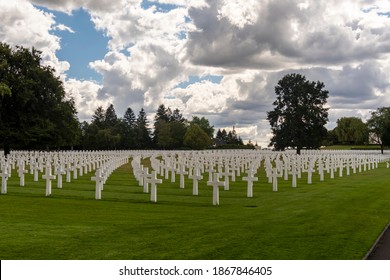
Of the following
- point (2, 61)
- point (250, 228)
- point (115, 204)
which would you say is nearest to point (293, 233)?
point (250, 228)

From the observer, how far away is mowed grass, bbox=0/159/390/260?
914 cm

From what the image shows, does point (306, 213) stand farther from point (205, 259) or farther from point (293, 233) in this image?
point (205, 259)

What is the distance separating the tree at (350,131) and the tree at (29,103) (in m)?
93.0

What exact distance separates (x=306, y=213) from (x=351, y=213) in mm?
1293

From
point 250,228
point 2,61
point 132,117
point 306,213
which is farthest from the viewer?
point 132,117

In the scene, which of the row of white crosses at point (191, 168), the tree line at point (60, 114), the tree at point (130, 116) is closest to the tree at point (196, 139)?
the tree line at point (60, 114)

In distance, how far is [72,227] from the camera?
11.6 meters

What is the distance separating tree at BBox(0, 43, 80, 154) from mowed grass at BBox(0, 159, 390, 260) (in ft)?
119

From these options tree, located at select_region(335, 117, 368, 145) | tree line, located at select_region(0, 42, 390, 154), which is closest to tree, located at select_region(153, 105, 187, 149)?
A: tree line, located at select_region(0, 42, 390, 154)

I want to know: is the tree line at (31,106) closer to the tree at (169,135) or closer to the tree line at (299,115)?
the tree line at (299,115)

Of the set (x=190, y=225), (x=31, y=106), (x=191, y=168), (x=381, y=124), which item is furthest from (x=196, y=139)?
(x=190, y=225)

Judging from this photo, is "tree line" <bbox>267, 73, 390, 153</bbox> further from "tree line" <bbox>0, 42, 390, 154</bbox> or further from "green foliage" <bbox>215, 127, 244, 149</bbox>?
"green foliage" <bbox>215, 127, 244, 149</bbox>

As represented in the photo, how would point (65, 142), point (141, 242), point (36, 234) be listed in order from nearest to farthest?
point (141, 242) → point (36, 234) → point (65, 142)

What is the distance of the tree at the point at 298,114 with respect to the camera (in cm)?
6919
